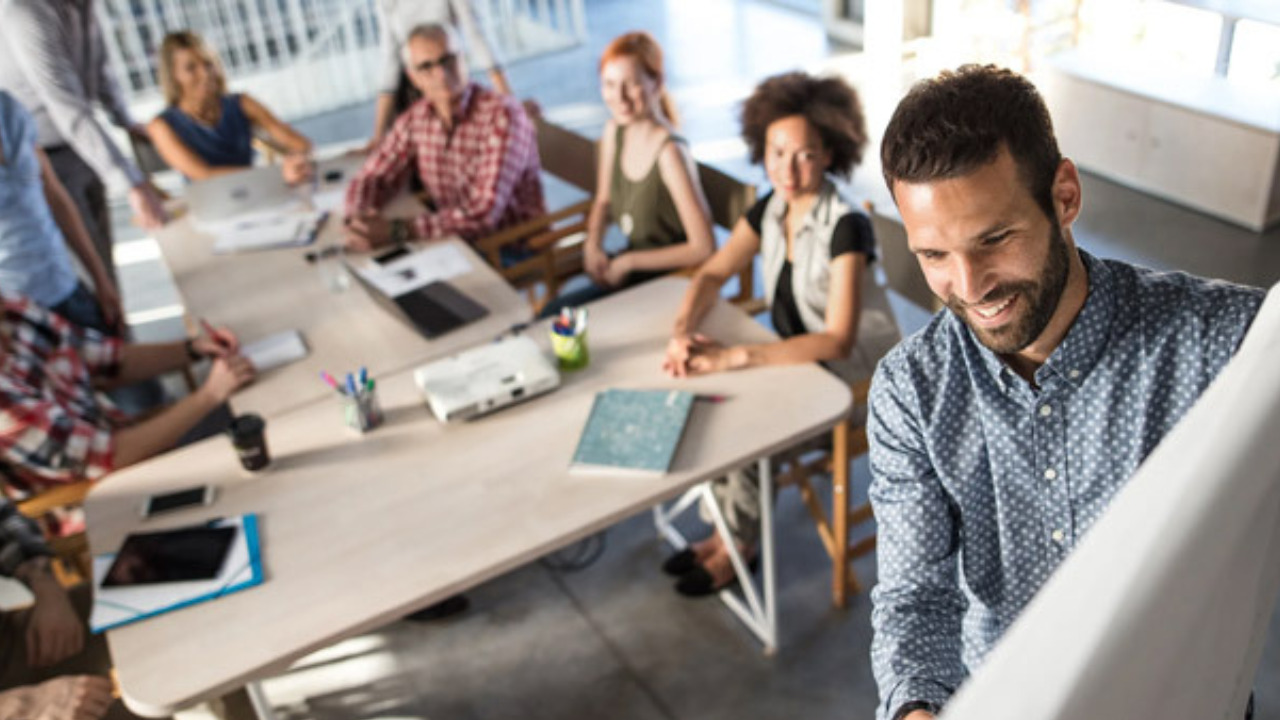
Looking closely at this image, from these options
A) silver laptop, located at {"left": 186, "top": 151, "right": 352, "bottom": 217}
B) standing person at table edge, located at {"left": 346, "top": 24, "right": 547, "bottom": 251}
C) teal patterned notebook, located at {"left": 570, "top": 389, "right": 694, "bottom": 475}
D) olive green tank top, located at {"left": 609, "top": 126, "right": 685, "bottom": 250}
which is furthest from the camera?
silver laptop, located at {"left": 186, "top": 151, "right": 352, "bottom": 217}

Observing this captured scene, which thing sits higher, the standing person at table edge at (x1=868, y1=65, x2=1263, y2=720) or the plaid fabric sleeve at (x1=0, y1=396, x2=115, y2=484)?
the standing person at table edge at (x1=868, y1=65, x2=1263, y2=720)

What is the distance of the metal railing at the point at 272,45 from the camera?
6.20m

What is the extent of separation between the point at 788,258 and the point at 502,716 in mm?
1323

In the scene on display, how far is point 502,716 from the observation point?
104 inches

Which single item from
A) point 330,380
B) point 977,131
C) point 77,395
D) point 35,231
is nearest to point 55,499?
point 77,395

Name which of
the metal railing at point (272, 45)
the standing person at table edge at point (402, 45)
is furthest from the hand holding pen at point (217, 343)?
the metal railing at point (272, 45)

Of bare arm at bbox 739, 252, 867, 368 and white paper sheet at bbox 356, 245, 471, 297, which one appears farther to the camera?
white paper sheet at bbox 356, 245, 471, 297

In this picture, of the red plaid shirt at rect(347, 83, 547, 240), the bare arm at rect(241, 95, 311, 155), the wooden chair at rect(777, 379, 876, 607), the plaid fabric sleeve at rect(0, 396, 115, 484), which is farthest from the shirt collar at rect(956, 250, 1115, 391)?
the bare arm at rect(241, 95, 311, 155)

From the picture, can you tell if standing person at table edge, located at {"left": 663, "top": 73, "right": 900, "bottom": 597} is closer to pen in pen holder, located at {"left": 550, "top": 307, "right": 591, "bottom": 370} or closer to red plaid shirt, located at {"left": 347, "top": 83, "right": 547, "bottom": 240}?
pen in pen holder, located at {"left": 550, "top": 307, "right": 591, "bottom": 370}

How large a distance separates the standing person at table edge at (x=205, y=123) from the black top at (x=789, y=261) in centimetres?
173

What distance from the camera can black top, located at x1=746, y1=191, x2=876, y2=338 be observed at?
245 centimetres

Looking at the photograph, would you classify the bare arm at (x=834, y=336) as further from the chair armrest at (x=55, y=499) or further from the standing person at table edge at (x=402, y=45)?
the standing person at table edge at (x=402, y=45)

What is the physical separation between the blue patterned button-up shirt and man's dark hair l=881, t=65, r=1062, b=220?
0.18 metres

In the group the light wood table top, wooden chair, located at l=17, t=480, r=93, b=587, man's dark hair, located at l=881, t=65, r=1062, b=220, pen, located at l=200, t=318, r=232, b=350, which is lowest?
wooden chair, located at l=17, t=480, r=93, b=587
